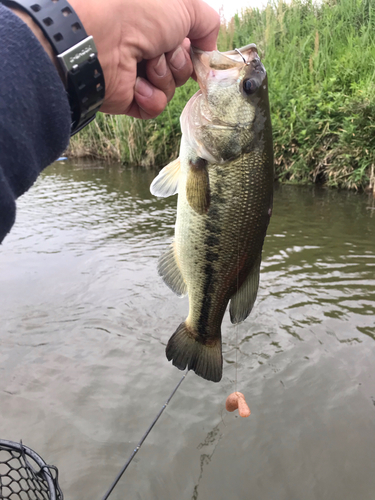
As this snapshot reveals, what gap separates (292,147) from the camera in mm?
8570

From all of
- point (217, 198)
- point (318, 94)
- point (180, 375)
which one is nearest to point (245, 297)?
point (217, 198)

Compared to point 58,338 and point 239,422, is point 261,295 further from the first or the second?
point 58,338

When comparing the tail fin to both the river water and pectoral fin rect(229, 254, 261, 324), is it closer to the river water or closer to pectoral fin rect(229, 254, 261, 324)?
pectoral fin rect(229, 254, 261, 324)

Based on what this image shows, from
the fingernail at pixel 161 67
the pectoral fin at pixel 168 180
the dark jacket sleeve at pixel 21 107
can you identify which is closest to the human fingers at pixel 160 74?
the fingernail at pixel 161 67

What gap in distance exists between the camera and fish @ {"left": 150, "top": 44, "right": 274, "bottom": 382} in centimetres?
169

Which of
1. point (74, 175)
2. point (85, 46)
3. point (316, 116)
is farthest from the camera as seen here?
point (74, 175)

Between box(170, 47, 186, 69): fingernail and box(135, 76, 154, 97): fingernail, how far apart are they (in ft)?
0.47

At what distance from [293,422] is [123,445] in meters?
1.19

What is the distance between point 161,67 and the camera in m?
1.71

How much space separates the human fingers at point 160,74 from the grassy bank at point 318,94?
5719 mm

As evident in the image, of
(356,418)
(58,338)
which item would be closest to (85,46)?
(356,418)

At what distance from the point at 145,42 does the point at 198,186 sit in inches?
23.3

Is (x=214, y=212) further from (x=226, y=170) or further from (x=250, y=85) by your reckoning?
(x=250, y=85)

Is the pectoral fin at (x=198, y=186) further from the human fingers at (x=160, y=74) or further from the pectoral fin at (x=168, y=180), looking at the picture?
the human fingers at (x=160, y=74)
